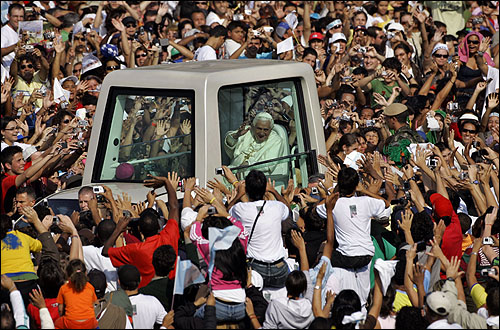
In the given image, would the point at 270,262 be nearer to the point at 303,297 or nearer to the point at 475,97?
the point at 303,297

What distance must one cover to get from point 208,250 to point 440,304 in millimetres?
1784

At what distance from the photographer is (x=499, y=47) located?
531 inches

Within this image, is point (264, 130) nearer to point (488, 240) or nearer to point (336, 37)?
point (488, 240)

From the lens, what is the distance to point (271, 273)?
7.26 meters

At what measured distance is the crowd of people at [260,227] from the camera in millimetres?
6586

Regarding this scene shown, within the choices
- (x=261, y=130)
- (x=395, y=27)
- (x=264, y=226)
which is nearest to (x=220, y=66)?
(x=261, y=130)

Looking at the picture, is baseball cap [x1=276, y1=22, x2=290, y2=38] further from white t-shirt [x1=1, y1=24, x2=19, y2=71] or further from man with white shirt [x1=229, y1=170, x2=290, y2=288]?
man with white shirt [x1=229, y1=170, x2=290, y2=288]

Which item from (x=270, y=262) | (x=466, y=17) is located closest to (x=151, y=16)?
(x=466, y=17)

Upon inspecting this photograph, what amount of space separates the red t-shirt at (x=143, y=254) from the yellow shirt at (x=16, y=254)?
25.0 inches

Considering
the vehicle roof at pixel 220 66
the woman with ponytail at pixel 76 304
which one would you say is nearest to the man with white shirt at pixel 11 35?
the vehicle roof at pixel 220 66

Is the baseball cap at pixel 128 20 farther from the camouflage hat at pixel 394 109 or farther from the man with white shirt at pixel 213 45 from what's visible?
the camouflage hat at pixel 394 109

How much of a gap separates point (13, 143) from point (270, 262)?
12.9 feet

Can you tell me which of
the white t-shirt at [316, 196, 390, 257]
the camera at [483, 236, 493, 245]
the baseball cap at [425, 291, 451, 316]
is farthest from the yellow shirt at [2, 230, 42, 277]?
the camera at [483, 236, 493, 245]

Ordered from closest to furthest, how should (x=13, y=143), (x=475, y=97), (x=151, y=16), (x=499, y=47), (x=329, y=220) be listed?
(x=329, y=220), (x=13, y=143), (x=475, y=97), (x=499, y=47), (x=151, y=16)
